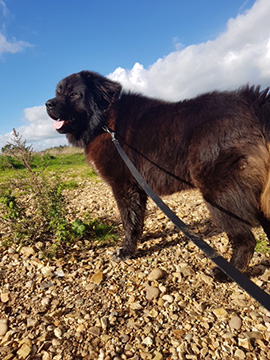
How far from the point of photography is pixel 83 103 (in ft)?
11.3

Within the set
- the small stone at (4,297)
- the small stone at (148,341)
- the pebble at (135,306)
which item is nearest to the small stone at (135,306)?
the pebble at (135,306)

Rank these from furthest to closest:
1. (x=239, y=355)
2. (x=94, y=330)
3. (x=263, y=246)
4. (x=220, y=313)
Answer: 1. (x=263, y=246)
2. (x=220, y=313)
3. (x=94, y=330)
4. (x=239, y=355)

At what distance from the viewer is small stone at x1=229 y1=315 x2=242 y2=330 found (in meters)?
1.96

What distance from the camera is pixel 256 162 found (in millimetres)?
2289

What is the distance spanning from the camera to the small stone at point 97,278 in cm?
258

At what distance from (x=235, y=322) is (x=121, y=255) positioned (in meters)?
1.49

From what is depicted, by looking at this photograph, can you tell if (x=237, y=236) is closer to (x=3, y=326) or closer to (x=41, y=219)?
(x=3, y=326)

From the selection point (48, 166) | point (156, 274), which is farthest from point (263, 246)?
point (48, 166)

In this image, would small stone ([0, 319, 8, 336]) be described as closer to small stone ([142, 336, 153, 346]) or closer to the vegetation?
the vegetation

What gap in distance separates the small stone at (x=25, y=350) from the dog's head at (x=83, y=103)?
2.52 m

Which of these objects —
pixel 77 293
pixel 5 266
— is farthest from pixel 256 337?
pixel 5 266

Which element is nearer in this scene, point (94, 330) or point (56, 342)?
point (56, 342)

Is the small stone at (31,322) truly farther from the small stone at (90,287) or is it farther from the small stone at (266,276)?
the small stone at (266,276)

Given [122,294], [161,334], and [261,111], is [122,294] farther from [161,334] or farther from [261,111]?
[261,111]
